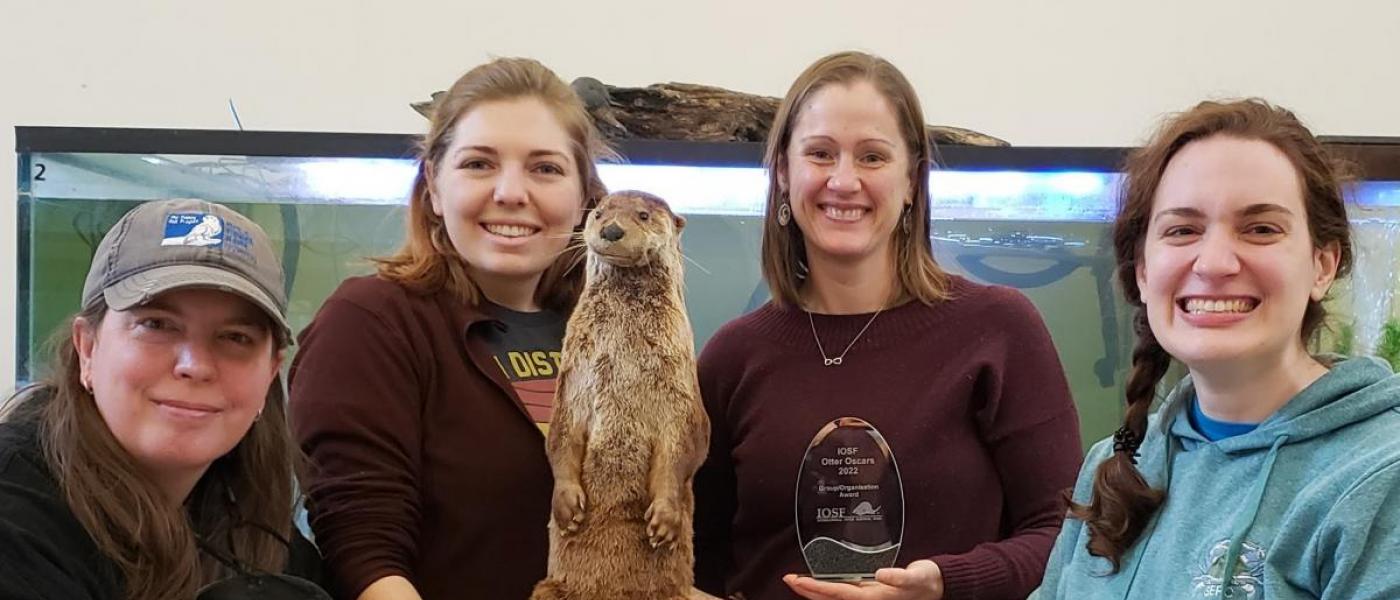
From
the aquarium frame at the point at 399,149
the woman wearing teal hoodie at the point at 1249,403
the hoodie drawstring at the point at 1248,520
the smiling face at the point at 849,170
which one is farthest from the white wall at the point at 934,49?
the hoodie drawstring at the point at 1248,520

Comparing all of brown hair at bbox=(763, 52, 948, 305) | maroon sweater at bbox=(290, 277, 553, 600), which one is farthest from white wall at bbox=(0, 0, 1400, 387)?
maroon sweater at bbox=(290, 277, 553, 600)

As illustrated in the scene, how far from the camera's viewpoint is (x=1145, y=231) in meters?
1.61

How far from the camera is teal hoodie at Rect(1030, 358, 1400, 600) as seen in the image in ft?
4.00

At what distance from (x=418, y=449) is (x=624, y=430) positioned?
35cm

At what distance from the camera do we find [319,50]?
3645mm

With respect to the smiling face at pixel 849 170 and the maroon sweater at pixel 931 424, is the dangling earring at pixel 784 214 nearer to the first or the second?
the smiling face at pixel 849 170

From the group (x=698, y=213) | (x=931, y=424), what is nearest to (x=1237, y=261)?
(x=931, y=424)

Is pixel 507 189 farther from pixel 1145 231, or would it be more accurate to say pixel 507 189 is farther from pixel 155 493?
pixel 1145 231

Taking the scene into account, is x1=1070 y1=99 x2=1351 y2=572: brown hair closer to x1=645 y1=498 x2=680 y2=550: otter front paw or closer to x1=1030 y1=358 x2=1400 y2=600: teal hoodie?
x1=1030 y1=358 x2=1400 y2=600: teal hoodie

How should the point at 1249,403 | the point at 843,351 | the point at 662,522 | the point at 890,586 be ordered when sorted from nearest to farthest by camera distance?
the point at 1249,403 → the point at 662,522 → the point at 890,586 → the point at 843,351

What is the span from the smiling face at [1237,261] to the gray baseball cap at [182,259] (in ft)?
4.16

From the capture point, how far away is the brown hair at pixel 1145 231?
1.44 meters

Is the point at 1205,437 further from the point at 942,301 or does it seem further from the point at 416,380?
the point at 416,380

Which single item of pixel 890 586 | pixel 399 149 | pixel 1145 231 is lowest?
pixel 890 586
